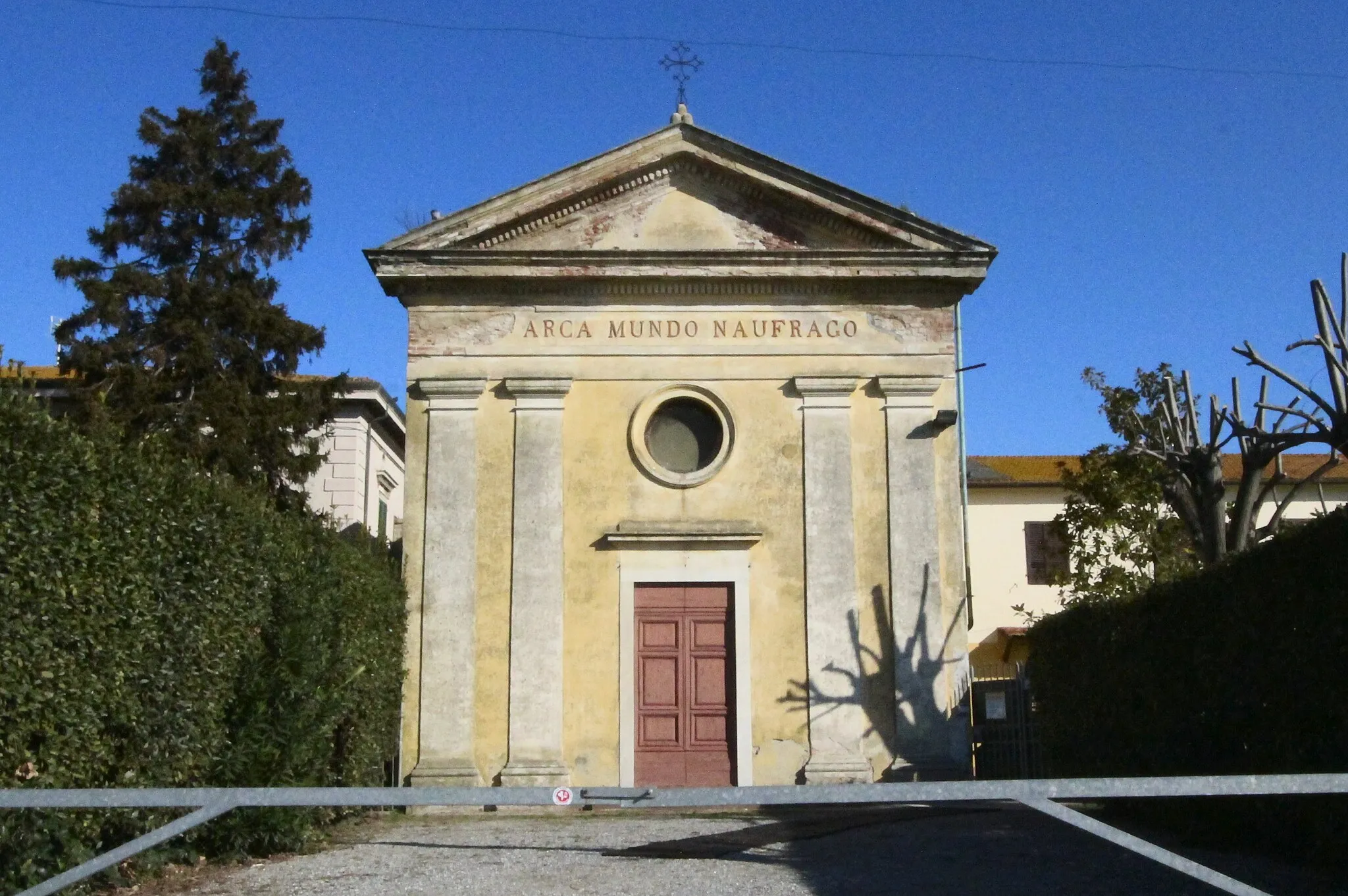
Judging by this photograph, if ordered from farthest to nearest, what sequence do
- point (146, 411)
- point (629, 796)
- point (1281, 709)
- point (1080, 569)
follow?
1. point (146, 411)
2. point (1080, 569)
3. point (1281, 709)
4. point (629, 796)

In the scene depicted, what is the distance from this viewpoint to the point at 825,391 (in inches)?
603

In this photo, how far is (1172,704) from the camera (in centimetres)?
998

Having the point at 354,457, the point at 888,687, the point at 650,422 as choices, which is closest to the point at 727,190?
the point at 650,422

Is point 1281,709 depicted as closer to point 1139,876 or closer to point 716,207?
point 1139,876

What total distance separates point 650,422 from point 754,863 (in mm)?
6860

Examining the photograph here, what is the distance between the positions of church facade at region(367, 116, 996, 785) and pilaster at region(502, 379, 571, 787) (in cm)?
3

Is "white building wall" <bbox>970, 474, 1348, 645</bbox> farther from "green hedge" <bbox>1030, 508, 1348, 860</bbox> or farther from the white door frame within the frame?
"green hedge" <bbox>1030, 508, 1348, 860</bbox>

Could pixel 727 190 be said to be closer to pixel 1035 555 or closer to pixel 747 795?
pixel 747 795

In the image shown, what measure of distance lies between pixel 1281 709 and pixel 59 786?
7.03 m

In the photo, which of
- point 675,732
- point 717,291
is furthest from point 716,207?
point 675,732

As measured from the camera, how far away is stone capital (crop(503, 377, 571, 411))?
50.1 ft

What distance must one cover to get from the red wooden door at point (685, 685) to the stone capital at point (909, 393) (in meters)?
2.83

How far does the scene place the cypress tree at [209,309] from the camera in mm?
20219

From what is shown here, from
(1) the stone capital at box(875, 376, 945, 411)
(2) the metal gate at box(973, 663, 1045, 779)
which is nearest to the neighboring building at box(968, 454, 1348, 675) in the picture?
(2) the metal gate at box(973, 663, 1045, 779)
